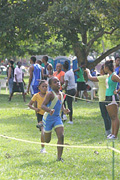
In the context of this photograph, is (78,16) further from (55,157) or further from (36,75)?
(55,157)

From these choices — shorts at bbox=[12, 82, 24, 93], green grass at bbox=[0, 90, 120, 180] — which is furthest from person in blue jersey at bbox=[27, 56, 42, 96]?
shorts at bbox=[12, 82, 24, 93]

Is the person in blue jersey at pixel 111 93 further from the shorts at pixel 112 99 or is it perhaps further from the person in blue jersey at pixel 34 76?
the person in blue jersey at pixel 34 76

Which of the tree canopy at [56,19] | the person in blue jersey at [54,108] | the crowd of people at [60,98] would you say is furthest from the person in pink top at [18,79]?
the person in blue jersey at [54,108]

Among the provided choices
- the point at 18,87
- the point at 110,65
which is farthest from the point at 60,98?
the point at 18,87

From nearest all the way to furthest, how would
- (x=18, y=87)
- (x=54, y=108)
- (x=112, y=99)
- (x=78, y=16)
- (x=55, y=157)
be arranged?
1. (x=54, y=108)
2. (x=55, y=157)
3. (x=112, y=99)
4. (x=78, y=16)
5. (x=18, y=87)

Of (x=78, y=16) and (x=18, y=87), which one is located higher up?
(x=78, y=16)

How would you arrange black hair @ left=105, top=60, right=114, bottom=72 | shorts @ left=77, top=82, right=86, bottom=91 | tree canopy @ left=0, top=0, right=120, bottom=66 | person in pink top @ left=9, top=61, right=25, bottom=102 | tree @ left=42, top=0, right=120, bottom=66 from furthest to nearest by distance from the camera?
shorts @ left=77, top=82, right=86, bottom=91 < person in pink top @ left=9, top=61, right=25, bottom=102 < tree canopy @ left=0, top=0, right=120, bottom=66 < tree @ left=42, top=0, right=120, bottom=66 < black hair @ left=105, top=60, right=114, bottom=72

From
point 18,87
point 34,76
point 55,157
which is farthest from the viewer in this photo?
point 18,87

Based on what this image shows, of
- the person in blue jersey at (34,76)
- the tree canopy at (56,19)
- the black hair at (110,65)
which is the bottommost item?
the person in blue jersey at (34,76)

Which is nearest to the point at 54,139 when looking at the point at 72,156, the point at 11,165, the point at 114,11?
the point at 72,156

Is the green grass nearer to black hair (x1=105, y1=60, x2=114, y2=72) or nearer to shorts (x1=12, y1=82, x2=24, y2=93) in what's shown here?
black hair (x1=105, y1=60, x2=114, y2=72)

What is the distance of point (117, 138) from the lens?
10.0 m

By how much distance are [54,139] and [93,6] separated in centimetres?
1035

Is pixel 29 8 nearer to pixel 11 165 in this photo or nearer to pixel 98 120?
pixel 98 120
